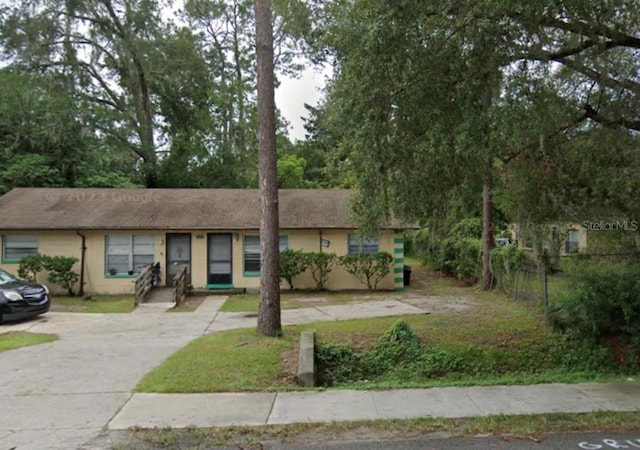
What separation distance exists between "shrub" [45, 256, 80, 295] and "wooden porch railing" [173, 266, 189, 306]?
13.3ft

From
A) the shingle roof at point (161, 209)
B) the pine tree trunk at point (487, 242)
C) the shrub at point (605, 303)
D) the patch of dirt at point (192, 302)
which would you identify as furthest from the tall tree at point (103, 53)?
the shrub at point (605, 303)

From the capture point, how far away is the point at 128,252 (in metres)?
18.2

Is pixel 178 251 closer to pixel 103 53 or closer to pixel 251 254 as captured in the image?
pixel 251 254

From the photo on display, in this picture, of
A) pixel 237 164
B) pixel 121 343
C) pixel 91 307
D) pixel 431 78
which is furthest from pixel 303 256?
pixel 237 164

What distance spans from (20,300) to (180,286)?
15.7 feet

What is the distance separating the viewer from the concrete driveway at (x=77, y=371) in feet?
16.9

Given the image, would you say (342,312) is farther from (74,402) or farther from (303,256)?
(74,402)

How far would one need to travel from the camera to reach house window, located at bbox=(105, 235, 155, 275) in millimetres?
18156

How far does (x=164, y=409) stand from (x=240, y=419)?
1.01 metres

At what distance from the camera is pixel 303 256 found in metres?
17.8

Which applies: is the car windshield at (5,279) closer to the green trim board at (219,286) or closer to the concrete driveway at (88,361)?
the concrete driveway at (88,361)

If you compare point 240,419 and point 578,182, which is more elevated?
point 578,182

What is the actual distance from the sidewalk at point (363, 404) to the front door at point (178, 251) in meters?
12.5

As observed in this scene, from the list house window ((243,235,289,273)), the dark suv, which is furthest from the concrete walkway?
house window ((243,235,289,273))
